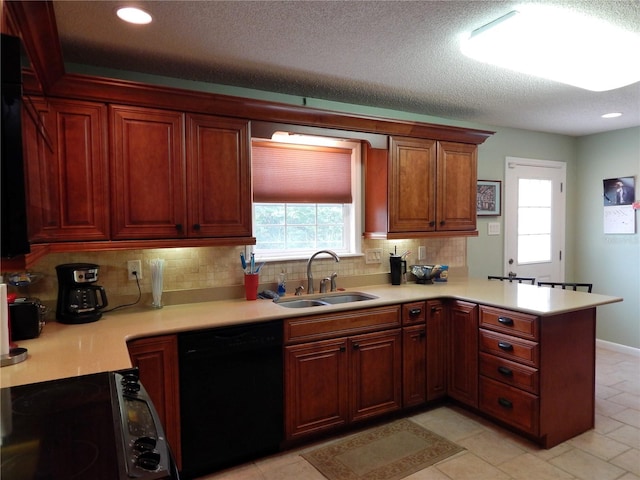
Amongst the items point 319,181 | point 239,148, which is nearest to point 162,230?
point 239,148

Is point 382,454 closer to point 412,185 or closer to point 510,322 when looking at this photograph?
point 510,322

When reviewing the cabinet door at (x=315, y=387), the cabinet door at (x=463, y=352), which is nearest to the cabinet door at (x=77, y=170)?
the cabinet door at (x=315, y=387)

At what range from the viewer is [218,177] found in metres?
2.68

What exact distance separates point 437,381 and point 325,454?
107 centimetres

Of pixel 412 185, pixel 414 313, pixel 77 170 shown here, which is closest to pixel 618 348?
pixel 414 313

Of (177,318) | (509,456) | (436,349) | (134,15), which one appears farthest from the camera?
(436,349)

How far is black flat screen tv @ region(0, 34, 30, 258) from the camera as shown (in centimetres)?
111

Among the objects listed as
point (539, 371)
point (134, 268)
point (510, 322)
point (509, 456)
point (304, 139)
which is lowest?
point (509, 456)

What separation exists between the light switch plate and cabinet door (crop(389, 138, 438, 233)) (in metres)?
1.17

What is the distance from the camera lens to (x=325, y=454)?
2.63m

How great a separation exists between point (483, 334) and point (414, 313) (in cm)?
48

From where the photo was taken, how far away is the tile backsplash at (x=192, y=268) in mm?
2523

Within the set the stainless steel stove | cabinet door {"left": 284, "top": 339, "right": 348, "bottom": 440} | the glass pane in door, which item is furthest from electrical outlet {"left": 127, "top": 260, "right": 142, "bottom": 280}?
the glass pane in door

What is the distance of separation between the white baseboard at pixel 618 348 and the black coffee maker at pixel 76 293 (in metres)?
5.08
